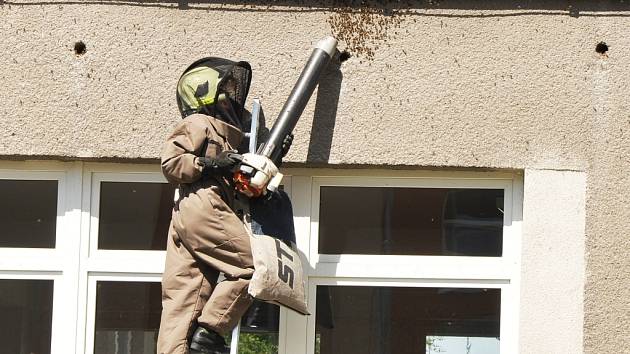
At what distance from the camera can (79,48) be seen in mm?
5977

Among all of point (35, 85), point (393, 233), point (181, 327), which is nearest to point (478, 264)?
point (393, 233)

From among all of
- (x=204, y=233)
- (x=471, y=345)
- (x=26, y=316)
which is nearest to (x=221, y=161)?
(x=204, y=233)

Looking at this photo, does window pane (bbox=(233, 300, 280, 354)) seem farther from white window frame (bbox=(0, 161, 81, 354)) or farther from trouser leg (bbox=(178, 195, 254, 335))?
white window frame (bbox=(0, 161, 81, 354))

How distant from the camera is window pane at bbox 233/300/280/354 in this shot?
5.96 m

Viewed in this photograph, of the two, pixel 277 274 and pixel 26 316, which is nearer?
pixel 277 274

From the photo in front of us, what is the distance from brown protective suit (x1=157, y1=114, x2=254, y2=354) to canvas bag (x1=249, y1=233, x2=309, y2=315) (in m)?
0.09

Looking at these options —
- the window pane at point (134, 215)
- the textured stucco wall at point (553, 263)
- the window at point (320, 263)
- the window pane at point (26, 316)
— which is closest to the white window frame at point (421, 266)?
the window at point (320, 263)

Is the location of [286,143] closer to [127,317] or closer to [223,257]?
[223,257]

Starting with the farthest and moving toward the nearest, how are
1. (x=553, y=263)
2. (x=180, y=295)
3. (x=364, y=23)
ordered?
(x=364, y=23), (x=553, y=263), (x=180, y=295)

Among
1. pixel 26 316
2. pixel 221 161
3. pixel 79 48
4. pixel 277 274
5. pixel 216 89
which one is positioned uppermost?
pixel 79 48

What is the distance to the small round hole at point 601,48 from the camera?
19.3ft

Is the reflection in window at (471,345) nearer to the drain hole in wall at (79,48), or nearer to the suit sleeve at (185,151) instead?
the suit sleeve at (185,151)

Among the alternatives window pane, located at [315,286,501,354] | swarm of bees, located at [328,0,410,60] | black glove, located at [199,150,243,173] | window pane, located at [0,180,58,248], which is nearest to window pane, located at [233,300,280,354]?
window pane, located at [315,286,501,354]

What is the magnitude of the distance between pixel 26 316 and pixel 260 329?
103cm
